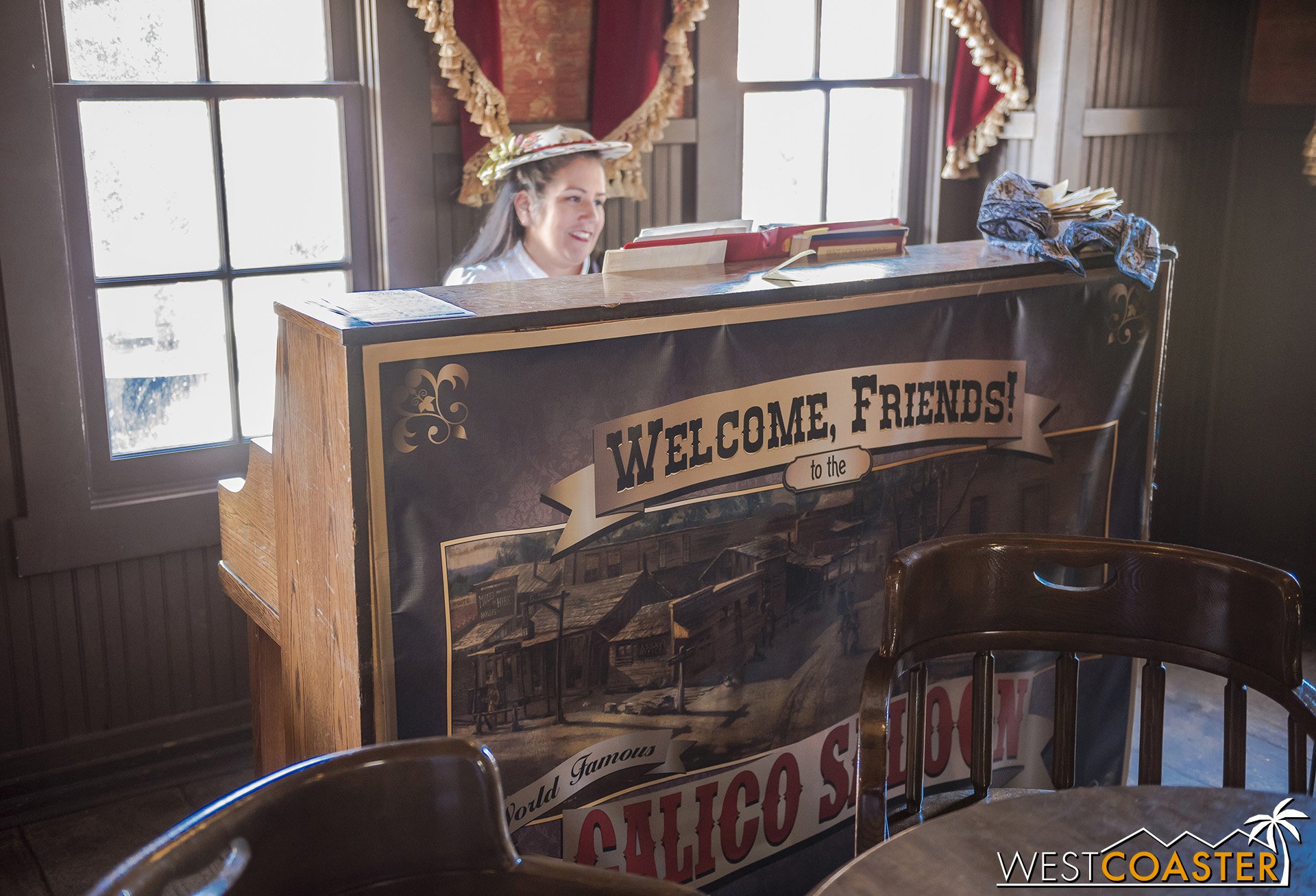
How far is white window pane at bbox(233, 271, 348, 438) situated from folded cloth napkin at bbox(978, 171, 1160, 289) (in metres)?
1.60

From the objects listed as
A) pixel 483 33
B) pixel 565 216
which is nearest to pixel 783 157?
pixel 565 216

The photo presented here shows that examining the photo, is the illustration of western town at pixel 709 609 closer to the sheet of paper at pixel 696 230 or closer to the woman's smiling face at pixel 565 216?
the sheet of paper at pixel 696 230

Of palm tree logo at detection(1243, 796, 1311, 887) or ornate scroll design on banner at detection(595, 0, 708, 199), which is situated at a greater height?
ornate scroll design on banner at detection(595, 0, 708, 199)

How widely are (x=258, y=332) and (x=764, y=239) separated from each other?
147 cm

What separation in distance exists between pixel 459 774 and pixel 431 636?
540mm

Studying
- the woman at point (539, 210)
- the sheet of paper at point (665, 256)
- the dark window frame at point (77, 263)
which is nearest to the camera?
the sheet of paper at point (665, 256)

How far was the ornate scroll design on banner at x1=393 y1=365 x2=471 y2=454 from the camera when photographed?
1.41 m

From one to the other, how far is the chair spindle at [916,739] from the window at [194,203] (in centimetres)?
200

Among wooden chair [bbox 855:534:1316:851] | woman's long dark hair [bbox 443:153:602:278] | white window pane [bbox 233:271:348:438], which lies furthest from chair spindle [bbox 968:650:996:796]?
white window pane [bbox 233:271:348:438]

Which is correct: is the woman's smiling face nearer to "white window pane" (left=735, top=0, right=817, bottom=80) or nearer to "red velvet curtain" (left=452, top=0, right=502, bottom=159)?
"red velvet curtain" (left=452, top=0, right=502, bottom=159)

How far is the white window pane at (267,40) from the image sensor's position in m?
2.60

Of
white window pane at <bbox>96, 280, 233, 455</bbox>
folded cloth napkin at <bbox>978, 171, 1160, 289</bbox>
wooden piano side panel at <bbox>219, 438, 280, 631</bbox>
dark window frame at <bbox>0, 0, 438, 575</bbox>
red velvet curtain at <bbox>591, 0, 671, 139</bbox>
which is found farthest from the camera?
red velvet curtain at <bbox>591, 0, 671, 139</bbox>

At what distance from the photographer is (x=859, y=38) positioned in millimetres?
3570

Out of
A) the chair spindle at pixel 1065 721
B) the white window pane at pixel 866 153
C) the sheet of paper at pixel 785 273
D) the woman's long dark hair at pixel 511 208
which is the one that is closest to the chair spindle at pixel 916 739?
the chair spindle at pixel 1065 721
